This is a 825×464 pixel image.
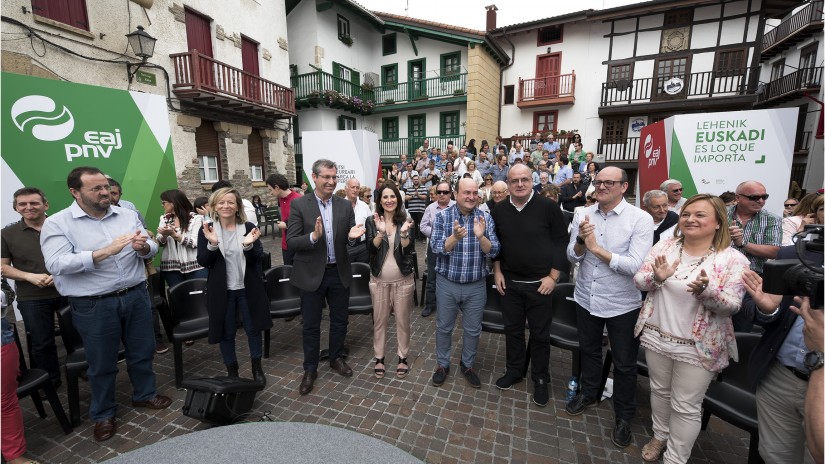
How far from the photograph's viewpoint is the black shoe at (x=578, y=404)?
2992 millimetres

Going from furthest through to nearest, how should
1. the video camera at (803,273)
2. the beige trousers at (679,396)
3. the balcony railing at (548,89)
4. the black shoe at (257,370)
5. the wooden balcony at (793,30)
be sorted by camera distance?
the balcony railing at (548,89) → the wooden balcony at (793,30) → the black shoe at (257,370) → the beige trousers at (679,396) → the video camera at (803,273)

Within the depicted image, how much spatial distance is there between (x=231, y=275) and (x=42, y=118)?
271 centimetres

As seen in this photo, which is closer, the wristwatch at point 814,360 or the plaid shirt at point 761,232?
the wristwatch at point 814,360

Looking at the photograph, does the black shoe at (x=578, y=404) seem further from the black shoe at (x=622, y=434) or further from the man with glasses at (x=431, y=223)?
the man with glasses at (x=431, y=223)

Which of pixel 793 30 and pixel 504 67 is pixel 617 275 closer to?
pixel 504 67

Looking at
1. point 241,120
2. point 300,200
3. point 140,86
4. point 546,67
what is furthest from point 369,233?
point 546,67

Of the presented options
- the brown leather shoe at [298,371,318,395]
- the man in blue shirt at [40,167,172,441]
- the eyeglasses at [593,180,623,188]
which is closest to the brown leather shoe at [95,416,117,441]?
the man in blue shirt at [40,167,172,441]

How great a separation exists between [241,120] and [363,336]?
37.1 ft

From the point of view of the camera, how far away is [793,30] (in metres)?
13.7

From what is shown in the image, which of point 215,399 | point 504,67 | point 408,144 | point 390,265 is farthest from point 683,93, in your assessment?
point 215,399

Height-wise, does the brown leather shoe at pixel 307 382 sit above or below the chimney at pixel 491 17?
below

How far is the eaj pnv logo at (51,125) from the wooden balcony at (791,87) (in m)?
21.0

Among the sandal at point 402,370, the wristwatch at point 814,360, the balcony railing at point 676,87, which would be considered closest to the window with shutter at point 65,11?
the sandal at point 402,370

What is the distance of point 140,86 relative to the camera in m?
9.47
